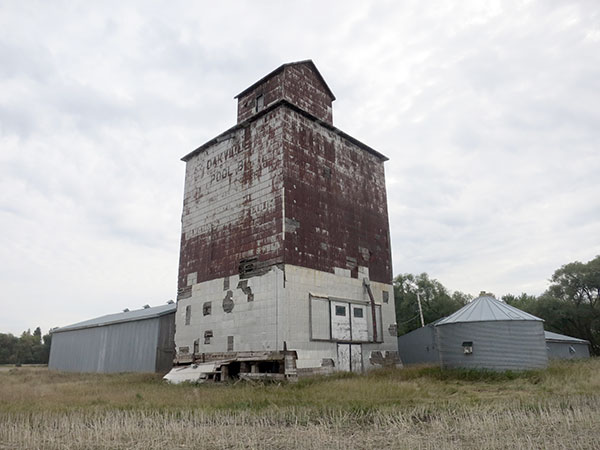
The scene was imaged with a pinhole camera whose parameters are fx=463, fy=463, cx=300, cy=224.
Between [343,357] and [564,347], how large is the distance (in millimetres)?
21683

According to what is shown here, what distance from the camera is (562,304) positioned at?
43.1m

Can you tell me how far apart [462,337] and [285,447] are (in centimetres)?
1406

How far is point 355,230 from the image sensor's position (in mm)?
23641

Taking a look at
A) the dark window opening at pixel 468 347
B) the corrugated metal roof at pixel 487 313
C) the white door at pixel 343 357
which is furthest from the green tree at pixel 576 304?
the white door at pixel 343 357

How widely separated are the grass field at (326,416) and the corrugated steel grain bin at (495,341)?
126 cm

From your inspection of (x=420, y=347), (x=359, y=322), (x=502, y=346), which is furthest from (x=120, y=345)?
(x=502, y=346)

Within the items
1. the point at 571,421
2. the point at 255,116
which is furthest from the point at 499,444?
the point at 255,116

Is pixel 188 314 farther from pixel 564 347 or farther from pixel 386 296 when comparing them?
pixel 564 347

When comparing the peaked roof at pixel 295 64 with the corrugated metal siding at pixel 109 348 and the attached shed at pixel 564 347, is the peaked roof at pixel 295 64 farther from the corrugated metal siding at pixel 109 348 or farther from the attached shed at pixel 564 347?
the attached shed at pixel 564 347

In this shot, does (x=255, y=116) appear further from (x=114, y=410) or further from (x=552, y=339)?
(x=552, y=339)

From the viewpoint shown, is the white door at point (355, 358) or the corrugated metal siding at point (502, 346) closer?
the corrugated metal siding at point (502, 346)

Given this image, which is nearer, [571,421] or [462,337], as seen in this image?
[571,421]

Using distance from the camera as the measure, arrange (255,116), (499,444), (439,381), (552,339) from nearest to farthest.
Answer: (499,444)
(439,381)
(255,116)
(552,339)

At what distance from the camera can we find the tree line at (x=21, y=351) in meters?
73.7
